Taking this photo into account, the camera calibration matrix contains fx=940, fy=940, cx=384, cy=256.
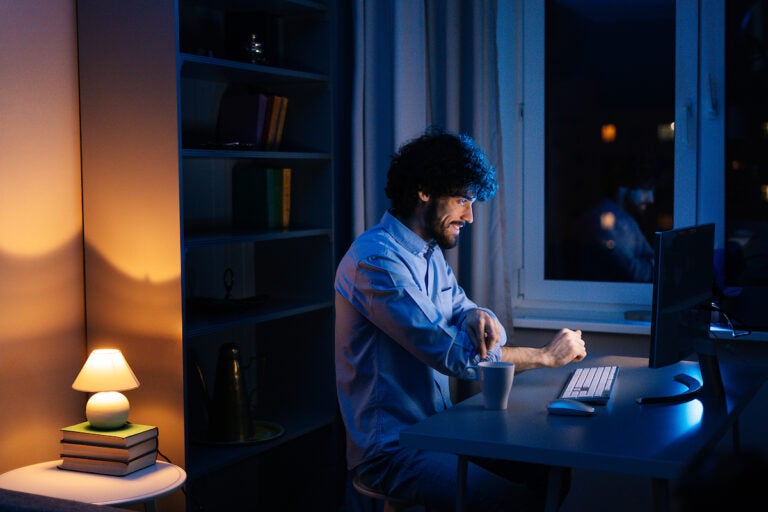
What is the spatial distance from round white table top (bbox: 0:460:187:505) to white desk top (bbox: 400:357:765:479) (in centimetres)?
72

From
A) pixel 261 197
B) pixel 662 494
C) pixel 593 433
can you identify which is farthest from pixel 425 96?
pixel 662 494

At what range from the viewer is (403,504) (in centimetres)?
224

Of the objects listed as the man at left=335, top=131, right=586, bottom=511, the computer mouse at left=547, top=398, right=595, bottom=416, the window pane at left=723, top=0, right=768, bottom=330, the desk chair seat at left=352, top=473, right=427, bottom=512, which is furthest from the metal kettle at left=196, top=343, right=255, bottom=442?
the window pane at left=723, top=0, right=768, bottom=330

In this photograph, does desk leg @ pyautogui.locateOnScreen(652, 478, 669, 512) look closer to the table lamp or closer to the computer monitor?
the computer monitor

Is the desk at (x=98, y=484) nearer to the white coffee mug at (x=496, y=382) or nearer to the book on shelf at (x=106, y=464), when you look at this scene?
the book on shelf at (x=106, y=464)

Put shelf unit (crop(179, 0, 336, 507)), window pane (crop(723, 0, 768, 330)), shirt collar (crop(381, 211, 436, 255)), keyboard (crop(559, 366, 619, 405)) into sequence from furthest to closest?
window pane (crop(723, 0, 768, 330)), shelf unit (crop(179, 0, 336, 507)), shirt collar (crop(381, 211, 436, 255)), keyboard (crop(559, 366, 619, 405))

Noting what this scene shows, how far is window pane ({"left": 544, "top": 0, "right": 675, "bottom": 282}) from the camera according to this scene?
342cm

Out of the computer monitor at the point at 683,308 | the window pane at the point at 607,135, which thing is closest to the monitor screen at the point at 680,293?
the computer monitor at the point at 683,308

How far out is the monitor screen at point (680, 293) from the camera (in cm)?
215

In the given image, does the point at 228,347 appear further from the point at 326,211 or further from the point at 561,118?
the point at 561,118

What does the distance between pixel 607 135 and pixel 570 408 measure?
5.68ft

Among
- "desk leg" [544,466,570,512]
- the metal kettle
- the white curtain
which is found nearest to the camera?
"desk leg" [544,466,570,512]

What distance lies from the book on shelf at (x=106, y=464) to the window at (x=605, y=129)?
5.16 feet

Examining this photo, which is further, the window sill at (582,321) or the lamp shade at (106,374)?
the window sill at (582,321)
